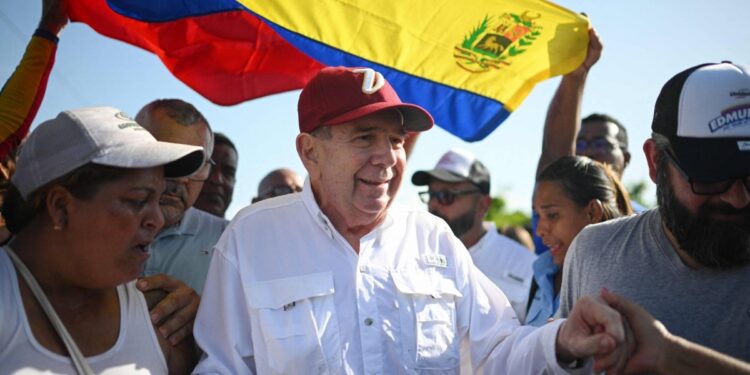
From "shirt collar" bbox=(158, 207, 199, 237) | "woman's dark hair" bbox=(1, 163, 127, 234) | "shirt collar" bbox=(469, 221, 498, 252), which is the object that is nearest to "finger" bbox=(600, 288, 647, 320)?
"woman's dark hair" bbox=(1, 163, 127, 234)

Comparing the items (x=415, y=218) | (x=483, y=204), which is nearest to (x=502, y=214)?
(x=483, y=204)

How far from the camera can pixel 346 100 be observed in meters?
3.09

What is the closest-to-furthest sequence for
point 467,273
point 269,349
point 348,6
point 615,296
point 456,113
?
point 615,296 < point 269,349 < point 467,273 < point 348,6 < point 456,113

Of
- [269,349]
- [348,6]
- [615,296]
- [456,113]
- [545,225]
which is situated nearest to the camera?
[615,296]

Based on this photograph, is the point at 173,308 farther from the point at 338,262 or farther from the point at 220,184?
the point at 220,184

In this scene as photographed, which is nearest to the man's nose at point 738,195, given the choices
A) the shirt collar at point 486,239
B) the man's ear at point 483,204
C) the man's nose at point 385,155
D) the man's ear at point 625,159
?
the man's nose at point 385,155

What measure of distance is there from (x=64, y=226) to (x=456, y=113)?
293cm

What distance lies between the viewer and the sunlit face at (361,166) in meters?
3.13

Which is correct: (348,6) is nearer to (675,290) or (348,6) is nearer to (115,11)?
(115,11)

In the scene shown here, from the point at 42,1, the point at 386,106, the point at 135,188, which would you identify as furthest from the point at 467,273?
the point at 42,1

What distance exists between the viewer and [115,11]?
4.50 metres

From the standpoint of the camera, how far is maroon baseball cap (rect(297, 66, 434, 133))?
3066 mm

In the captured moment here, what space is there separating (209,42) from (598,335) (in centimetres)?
365

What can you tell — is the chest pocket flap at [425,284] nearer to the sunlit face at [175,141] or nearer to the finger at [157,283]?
the finger at [157,283]
